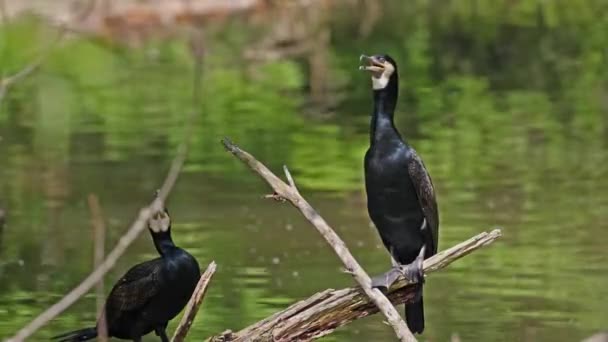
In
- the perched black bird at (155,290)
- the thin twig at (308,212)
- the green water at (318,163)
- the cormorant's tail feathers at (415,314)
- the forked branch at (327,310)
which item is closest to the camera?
the thin twig at (308,212)

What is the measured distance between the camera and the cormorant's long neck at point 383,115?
682 centimetres

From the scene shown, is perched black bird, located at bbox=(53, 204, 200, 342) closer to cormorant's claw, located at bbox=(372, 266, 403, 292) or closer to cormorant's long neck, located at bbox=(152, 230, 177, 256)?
cormorant's long neck, located at bbox=(152, 230, 177, 256)

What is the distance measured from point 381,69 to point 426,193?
0.55 metres

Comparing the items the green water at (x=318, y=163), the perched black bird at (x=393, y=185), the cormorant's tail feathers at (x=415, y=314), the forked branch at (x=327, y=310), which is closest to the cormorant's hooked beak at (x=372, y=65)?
the perched black bird at (x=393, y=185)

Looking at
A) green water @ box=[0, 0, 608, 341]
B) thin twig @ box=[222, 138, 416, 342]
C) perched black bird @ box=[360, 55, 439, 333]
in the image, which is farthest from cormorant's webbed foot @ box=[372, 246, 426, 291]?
green water @ box=[0, 0, 608, 341]

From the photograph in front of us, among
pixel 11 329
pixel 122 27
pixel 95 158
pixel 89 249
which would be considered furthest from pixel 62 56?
pixel 11 329

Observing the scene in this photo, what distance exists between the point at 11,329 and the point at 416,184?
10.1 ft

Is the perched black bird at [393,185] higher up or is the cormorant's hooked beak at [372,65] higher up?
the cormorant's hooked beak at [372,65]

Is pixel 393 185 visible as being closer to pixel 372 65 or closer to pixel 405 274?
pixel 405 274

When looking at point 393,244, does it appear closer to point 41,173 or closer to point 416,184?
point 416,184

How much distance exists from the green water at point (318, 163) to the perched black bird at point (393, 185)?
1814 millimetres

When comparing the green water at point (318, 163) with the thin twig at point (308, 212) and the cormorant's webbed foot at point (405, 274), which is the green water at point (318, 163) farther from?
the cormorant's webbed foot at point (405, 274)

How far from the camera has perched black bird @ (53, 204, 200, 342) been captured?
7.27 meters

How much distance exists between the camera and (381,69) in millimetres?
6793
